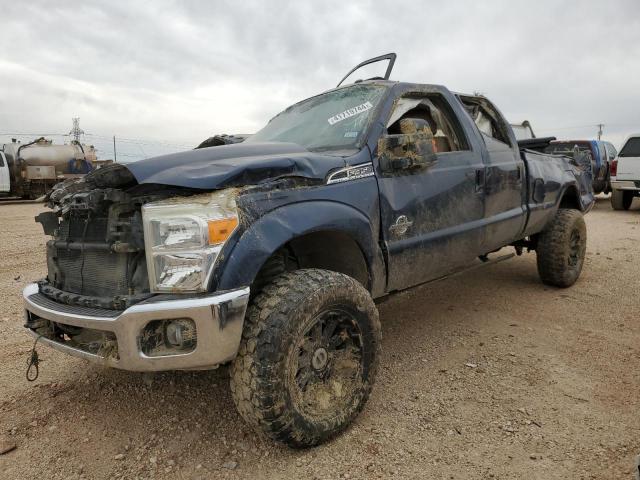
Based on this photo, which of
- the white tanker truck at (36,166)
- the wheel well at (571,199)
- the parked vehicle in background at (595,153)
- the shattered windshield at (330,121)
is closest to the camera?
the shattered windshield at (330,121)

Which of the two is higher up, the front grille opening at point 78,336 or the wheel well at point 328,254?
the wheel well at point 328,254

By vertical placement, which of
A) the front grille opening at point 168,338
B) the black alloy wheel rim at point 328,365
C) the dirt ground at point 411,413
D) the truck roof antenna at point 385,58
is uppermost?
the truck roof antenna at point 385,58

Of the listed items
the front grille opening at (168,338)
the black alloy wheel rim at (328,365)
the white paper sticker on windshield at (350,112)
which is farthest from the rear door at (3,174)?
the black alloy wheel rim at (328,365)

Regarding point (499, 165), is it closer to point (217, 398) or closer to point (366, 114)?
point (366, 114)

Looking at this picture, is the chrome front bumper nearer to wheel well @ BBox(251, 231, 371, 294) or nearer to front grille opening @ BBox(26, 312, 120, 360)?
front grille opening @ BBox(26, 312, 120, 360)

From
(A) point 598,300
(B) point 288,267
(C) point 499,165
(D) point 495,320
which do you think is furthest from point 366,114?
(A) point 598,300

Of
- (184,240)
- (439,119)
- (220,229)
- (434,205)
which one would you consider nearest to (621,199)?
(439,119)

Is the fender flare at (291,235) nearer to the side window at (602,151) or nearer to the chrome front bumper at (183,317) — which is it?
the chrome front bumper at (183,317)

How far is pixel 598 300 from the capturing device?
15.3 ft

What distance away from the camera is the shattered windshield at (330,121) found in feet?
10.1

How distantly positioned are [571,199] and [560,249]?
2.93 feet

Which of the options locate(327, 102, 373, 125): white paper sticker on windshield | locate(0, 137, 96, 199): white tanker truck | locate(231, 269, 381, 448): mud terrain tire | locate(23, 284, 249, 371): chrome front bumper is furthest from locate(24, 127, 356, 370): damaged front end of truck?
locate(0, 137, 96, 199): white tanker truck

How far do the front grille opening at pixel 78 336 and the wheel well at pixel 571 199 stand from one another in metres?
4.76

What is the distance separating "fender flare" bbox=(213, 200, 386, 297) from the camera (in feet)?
6.89
